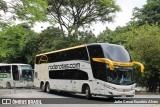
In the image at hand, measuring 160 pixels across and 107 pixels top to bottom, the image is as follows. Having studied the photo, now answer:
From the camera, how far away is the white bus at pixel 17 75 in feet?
135

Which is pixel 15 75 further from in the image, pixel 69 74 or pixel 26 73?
pixel 69 74

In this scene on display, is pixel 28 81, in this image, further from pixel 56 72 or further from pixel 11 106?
pixel 11 106

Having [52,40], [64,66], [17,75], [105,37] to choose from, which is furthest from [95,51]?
[52,40]

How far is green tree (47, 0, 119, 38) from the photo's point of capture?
145 ft

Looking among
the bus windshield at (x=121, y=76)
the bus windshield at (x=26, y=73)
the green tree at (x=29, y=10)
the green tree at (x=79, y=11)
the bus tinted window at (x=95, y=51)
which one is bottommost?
the bus windshield at (x=121, y=76)

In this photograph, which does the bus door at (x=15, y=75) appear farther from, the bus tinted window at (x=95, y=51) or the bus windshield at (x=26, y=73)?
the bus tinted window at (x=95, y=51)

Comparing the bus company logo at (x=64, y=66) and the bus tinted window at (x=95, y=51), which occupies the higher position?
the bus tinted window at (x=95, y=51)

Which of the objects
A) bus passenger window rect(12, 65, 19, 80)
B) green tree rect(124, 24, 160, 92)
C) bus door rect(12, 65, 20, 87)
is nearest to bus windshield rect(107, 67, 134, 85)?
green tree rect(124, 24, 160, 92)

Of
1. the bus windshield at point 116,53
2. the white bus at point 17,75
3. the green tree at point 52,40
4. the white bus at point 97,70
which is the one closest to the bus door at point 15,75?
the white bus at point 17,75

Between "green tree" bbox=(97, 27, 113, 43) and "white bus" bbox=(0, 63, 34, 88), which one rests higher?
"green tree" bbox=(97, 27, 113, 43)

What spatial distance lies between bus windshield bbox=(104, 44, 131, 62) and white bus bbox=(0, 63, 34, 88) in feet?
68.2

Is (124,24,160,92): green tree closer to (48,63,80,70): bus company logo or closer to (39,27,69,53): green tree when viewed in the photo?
(48,63,80,70): bus company logo

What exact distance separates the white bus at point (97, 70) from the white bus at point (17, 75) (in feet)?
44.0

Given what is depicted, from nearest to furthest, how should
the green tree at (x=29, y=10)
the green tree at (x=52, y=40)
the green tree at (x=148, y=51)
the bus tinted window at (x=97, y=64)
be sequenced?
the green tree at (x=29, y=10)
the bus tinted window at (x=97, y=64)
the green tree at (x=148, y=51)
the green tree at (x=52, y=40)
